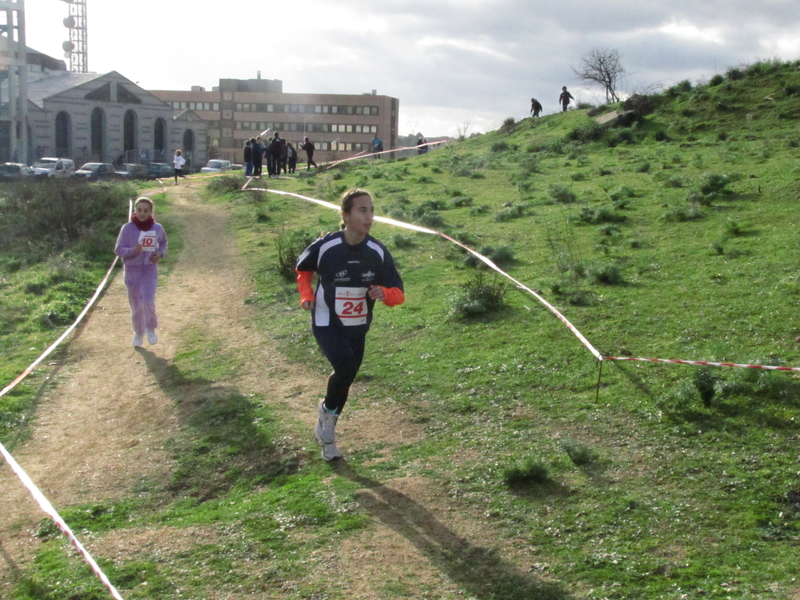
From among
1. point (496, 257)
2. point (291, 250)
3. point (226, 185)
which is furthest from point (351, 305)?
point (226, 185)

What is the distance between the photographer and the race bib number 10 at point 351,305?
544 cm

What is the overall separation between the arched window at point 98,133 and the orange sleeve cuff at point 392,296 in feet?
226

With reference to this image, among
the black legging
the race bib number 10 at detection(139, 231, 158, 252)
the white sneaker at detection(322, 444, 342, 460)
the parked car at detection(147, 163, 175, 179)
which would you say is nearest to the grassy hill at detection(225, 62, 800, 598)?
the white sneaker at detection(322, 444, 342, 460)

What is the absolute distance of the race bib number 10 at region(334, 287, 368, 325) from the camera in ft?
17.8

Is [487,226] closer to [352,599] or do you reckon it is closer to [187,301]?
[187,301]

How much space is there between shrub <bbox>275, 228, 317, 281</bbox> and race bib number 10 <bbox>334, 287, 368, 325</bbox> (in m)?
6.49

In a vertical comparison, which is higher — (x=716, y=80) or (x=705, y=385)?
(x=716, y=80)

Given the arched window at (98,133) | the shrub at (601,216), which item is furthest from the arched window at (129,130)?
the shrub at (601,216)

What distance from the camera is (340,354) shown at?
5.38 meters

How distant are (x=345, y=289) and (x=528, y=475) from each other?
1674 millimetres

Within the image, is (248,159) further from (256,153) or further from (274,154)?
(274,154)

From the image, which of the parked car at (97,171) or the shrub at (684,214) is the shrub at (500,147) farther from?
the parked car at (97,171)

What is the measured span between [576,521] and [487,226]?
33.5 ft

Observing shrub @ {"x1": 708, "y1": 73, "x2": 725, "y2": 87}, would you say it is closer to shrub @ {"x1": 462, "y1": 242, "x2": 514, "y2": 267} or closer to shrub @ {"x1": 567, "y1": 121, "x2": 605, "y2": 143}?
shrub @ {"x1": 567, "y1": 121, "x2": 605, "y2": 143}
